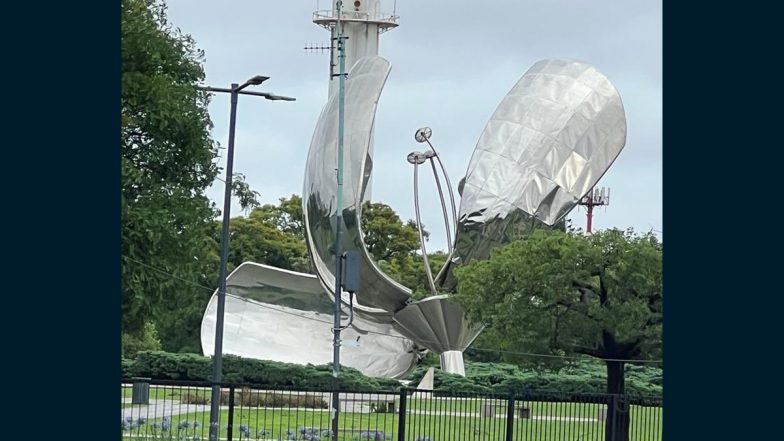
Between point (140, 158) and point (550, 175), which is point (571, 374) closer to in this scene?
point (550, 175)

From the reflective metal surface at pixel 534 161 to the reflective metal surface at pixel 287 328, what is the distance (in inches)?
443

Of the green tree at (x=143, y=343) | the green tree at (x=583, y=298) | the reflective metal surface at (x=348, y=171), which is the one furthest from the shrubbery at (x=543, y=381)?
the green tree at (x=143, y=343)

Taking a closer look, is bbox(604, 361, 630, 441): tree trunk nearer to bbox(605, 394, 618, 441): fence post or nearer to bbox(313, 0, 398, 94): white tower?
bbox(605, 394, 618, 441): fence post

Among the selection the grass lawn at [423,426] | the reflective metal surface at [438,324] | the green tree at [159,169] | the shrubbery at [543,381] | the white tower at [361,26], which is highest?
the white tower at [361,26]

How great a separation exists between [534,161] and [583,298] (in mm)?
13195

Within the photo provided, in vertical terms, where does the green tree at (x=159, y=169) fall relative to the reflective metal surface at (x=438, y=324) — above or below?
above

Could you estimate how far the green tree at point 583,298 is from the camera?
90.9ft

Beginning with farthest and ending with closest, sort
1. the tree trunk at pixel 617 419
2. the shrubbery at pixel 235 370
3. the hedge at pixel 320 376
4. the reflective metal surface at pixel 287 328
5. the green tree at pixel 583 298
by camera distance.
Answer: the reflective metal surface at pixel 287 328 < the shrubbery at pixel 235 370 < the hedge at pixel 320 376 < the green tree at pixel 583 298 < the tree trunk at pixel 617 419

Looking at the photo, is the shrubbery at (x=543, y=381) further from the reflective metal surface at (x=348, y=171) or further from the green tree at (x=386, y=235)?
the green tree at (x=386, y=235)

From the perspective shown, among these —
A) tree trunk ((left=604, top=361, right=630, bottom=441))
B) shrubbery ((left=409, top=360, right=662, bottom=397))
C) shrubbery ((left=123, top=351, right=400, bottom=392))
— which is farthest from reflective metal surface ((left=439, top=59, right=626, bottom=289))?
tree trunk ((left=604, top=361, right=630, bottom=441))

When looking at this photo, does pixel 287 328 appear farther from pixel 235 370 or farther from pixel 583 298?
pixel 583 298

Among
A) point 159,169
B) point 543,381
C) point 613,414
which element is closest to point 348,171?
point 543,381

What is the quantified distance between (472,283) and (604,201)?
114ft

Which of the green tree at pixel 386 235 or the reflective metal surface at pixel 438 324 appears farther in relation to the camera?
the green tree at pixel 386 235
